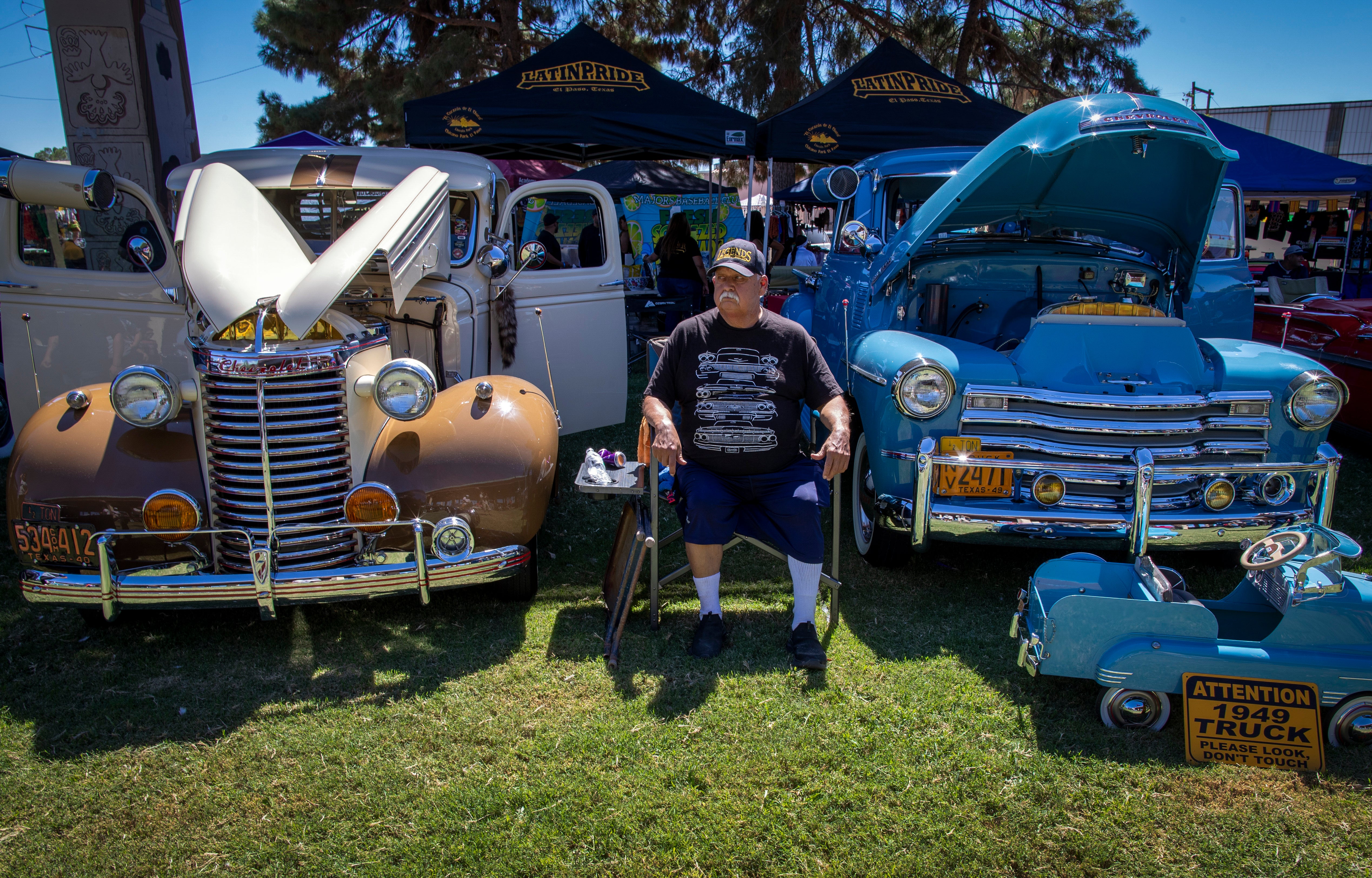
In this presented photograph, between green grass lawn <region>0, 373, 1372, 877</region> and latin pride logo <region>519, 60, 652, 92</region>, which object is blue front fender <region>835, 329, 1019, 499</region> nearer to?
→ green grass lawn <region>0, 373, 1372, 877</region>

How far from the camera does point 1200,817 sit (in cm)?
244

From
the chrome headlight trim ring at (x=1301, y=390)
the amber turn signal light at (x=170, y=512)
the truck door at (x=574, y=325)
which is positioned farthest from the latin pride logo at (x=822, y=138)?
the amber turn signal light at (x=170, y=512)

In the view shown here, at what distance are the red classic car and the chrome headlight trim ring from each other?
235 centimetres

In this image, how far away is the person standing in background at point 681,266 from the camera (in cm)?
1011

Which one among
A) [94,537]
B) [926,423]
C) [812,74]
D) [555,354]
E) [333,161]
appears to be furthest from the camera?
[812,74]

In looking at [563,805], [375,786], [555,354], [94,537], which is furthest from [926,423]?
[94,537]

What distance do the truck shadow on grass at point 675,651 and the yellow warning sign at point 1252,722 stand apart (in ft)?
4.13

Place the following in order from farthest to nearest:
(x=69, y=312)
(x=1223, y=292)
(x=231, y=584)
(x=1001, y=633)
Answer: (x=1223, y=292)
(x=69, y=312)
(x=1001, y=633)
(x=231, y=584)

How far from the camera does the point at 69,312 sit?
493 centimetres

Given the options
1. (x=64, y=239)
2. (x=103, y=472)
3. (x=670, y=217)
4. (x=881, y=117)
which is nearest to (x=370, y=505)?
(x=103, y=472)

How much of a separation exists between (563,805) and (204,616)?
2239 millimetres

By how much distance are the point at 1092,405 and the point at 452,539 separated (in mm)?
2802

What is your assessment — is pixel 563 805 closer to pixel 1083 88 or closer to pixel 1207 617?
pixel 1207 617

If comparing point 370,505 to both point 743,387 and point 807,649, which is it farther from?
point 807,649
